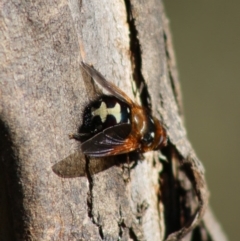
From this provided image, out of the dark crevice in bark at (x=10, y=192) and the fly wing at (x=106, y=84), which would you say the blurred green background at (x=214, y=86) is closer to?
the fly wing at (x=106, y=84)

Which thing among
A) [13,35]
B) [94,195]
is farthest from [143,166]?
[13,35]

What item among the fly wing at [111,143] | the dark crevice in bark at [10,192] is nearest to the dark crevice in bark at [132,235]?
the fly wing at [111,143]

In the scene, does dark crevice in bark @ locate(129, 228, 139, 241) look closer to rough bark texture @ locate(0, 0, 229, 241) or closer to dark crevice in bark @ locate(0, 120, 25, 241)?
rough bark texture @ locate(0, 0, 229, 241)

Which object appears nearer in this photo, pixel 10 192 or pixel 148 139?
pixel 10 192

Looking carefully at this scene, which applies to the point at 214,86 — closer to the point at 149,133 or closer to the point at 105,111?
the point at 149,133

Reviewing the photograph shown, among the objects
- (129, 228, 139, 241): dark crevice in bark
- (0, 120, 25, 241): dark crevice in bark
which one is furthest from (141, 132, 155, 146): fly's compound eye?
(0, 120, 25, 241): dark crevice in bark

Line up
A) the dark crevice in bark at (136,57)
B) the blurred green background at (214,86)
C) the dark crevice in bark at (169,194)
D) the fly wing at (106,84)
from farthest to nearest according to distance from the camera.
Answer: the blurred green background at (214,86) → the dark crevice in bark at (169,194) → the dark crevice in bark at (136,57) → the fly wing at (106,84)

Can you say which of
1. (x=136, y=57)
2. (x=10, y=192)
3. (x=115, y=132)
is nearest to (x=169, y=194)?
(x=115, y=132)
